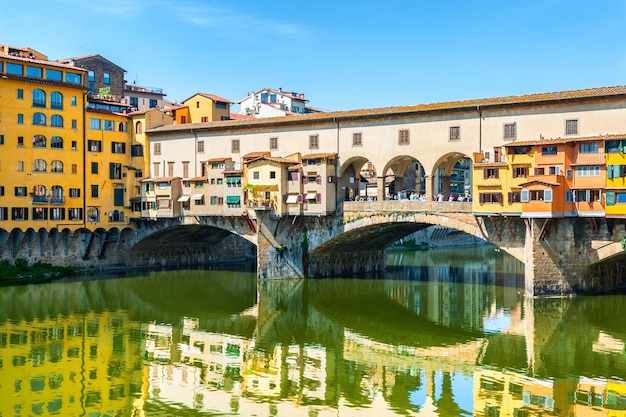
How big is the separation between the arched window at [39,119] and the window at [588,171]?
40.1 m

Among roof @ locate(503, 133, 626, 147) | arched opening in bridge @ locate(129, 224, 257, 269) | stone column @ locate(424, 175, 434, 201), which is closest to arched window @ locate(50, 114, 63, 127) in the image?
arched opening in bridge @ locate(129, 224, 257, 269)

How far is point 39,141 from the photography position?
5400 cm

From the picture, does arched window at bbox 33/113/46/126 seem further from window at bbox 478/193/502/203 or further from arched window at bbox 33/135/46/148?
window at bbox 478/193/502/203

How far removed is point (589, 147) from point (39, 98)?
40.9 metres

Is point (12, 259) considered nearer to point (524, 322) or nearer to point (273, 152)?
point (273, 152)

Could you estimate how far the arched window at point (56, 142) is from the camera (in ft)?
179

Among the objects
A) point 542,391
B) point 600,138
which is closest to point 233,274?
point 600,138

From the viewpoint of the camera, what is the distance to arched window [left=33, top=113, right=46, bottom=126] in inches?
2105

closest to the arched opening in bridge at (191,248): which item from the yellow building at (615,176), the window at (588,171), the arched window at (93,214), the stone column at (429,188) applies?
the arched window at (93,214)

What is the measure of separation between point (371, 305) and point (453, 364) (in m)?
14.0

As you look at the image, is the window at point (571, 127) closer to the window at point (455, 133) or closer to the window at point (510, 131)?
the window at point (510, 131)

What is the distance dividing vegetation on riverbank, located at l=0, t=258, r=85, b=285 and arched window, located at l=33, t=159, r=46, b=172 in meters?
7.26

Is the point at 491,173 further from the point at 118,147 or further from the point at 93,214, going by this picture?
the point at 93,214

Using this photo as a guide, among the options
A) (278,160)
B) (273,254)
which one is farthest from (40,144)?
(273,254)
